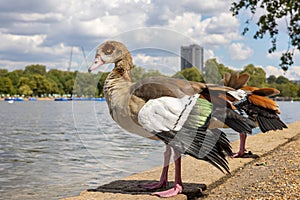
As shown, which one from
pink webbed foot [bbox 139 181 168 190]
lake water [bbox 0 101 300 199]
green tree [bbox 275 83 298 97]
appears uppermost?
pink webbed foot [bbox 139 181 168 190]

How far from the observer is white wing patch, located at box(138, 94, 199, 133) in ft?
16.1

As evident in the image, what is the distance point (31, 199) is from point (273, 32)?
9802mm

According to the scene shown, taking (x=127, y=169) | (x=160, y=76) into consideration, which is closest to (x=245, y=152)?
(x=127, y=169)

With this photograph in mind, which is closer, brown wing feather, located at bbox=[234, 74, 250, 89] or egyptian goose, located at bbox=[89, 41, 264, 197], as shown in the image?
egyptian goose, located at bbox=[89, 41, 264, 197]

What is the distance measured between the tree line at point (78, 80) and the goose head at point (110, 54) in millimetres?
212

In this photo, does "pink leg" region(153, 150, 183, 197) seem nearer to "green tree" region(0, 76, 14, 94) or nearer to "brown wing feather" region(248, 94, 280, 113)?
"brown wing feather" region(248, 94, 280, 113)

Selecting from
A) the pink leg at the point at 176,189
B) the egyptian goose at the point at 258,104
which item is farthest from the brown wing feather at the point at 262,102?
the pink leg at the point at 176,189

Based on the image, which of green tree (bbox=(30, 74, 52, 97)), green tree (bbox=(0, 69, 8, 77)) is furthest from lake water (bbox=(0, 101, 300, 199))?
green tree (bbox=(0, 69, 8, 77))

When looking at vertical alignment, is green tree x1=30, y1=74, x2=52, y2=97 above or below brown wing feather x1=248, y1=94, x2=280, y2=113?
below

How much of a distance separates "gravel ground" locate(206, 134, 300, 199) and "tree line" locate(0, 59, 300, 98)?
1.47 metres

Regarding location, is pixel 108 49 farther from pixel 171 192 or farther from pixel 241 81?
pixel 241 81

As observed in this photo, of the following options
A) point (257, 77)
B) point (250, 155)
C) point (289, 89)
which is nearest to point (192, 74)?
point (250, 155)

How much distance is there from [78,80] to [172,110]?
1.62 metres

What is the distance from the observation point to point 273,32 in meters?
14.1
